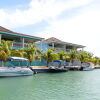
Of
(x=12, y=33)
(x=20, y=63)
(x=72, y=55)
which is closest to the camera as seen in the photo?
(x=20, y=63)

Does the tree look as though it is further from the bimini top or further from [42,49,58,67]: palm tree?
the bimini top

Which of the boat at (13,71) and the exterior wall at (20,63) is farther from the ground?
the exterior wall at (20,63)

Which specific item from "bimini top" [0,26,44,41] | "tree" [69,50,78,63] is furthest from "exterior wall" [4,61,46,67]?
"tree" [69,50,78,63]

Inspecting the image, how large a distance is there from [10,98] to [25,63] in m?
24.0

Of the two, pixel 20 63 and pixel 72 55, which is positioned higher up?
pixel 72 55

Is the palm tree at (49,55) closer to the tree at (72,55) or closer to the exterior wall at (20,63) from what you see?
the exterior wall at (20,63)

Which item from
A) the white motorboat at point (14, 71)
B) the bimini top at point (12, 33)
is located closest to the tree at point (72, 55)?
the bimini top at point (12, 33)

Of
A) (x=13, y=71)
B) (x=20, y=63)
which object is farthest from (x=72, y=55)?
(x=13, y=71)

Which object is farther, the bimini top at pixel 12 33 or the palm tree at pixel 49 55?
the palm tree at pixel 49 55

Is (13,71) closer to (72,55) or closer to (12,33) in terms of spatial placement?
(12,33)

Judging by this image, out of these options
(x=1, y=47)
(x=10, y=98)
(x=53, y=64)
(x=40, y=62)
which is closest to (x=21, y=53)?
(x=1, y=47)

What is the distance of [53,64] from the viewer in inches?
1747

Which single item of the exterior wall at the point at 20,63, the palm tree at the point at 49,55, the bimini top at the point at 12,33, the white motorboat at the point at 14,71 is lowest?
the white motorboat at the point at 14,71

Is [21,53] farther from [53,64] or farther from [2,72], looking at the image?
[53,64]
